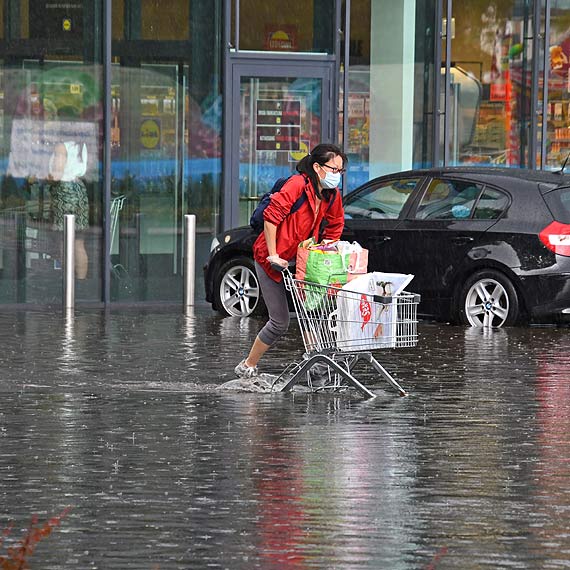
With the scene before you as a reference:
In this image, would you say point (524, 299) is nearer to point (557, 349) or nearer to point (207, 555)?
point (557, 349)

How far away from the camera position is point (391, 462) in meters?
8.45

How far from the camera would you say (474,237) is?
16406 millimetres

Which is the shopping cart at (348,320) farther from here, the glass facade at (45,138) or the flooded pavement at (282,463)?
Answer: the glass facade at (45,138)

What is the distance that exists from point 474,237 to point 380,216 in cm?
112

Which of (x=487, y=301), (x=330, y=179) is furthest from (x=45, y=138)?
(x=330, y=179)

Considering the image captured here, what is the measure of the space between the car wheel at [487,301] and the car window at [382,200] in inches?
44.4

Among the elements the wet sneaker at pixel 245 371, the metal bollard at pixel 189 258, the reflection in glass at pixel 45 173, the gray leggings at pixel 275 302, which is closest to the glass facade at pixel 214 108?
the reflection in glass at pixel 45 173

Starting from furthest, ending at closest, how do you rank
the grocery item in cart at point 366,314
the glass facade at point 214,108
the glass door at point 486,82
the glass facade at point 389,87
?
the glass door at point 486,82, the glass facade at point 389,87, the glass facade at point 214,108, the grocery item in cart at point 366,314

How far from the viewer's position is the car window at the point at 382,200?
55.8 feet

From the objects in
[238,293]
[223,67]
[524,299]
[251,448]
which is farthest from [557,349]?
[223,67]

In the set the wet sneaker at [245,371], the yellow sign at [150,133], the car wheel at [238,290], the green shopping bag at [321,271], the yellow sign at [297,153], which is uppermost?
the yellow sign at [150,133]

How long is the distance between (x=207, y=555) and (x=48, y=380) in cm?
576

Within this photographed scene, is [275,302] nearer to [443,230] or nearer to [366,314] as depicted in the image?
[366,314]

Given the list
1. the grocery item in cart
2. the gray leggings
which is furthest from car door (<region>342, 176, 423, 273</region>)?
the grocery item in cart
